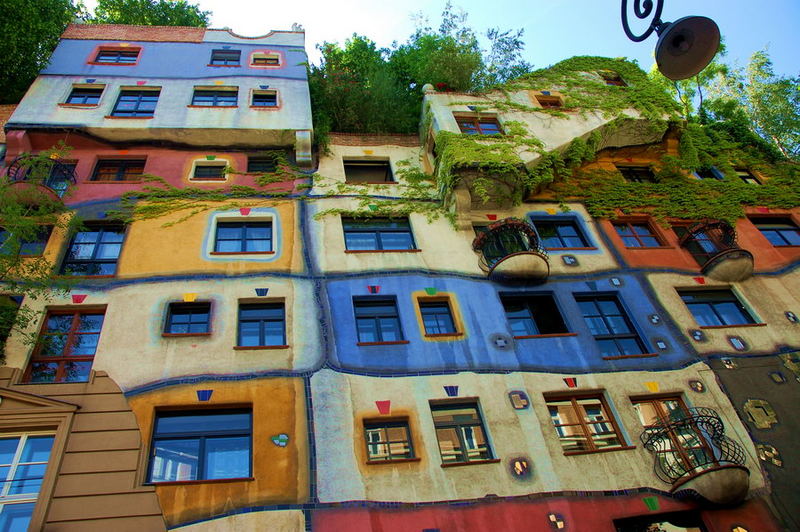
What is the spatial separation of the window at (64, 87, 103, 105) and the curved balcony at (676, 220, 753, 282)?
1715 cm

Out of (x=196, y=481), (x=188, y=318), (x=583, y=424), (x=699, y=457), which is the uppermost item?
(x=188, y=318)

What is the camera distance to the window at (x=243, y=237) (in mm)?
13516

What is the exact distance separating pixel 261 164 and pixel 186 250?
14.6 feet

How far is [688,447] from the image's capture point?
33.7 ft

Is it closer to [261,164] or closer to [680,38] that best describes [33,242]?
[261,164]

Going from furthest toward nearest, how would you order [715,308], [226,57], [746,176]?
[226,57] → [746,176] → [715,308]

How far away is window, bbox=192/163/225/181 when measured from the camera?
51.2ft

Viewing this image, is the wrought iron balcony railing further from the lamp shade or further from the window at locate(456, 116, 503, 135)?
the window at locate(456, 116, 503, 135)

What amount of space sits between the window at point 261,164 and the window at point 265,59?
4.71 m

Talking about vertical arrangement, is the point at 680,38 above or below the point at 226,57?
below

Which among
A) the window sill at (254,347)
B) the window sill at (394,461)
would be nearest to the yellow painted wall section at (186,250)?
the window sill at (254,347)

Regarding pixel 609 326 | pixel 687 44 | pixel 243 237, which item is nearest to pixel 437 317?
pixel 609 326

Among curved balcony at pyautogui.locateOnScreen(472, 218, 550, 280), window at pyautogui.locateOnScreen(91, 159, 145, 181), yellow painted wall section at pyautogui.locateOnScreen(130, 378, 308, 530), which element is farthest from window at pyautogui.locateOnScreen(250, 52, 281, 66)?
yellow painted wall section at pyautogui.locateOnScreen(130, 378, 308, 530)

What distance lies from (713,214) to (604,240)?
4001 millimetres
